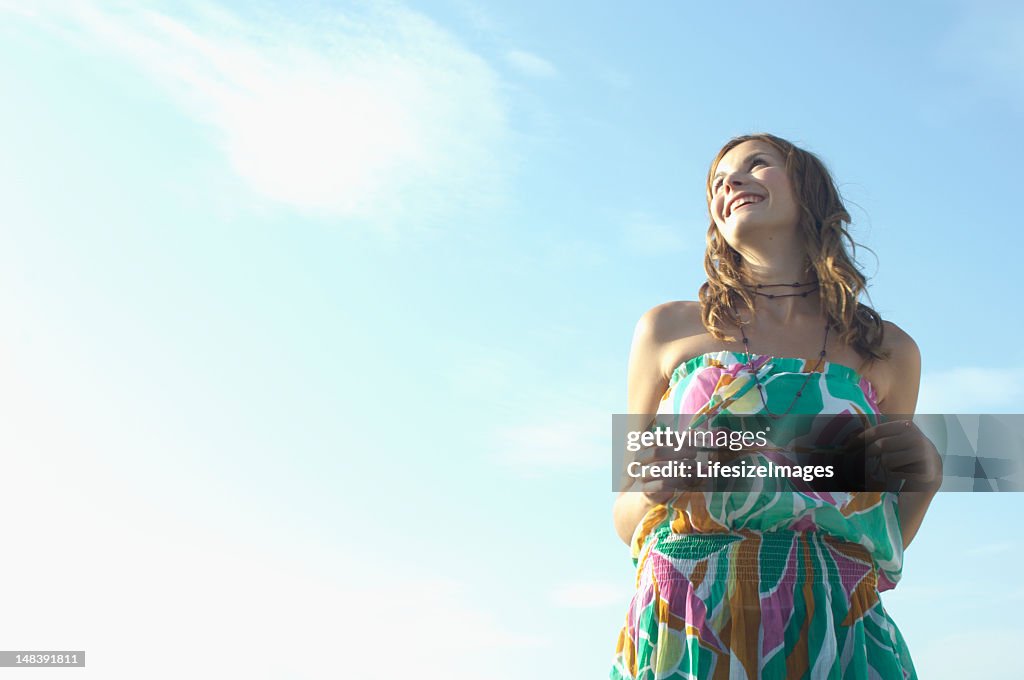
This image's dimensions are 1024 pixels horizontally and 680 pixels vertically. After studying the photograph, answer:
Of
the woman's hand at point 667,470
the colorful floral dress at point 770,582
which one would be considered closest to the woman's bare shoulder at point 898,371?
the colorful floral dress at point 770,582

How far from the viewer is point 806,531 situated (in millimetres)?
3184

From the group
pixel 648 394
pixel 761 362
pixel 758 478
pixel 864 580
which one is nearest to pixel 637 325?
pixel 648 394

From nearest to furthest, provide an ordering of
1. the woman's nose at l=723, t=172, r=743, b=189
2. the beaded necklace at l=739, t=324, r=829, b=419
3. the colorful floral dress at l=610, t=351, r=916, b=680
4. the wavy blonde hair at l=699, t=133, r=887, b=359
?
1. the colorful floral dress at l=610, t=351, r=916, b=680
2. the beaded necklace at l=739, t=324, r=829, b=419
3. the wavy blonde hair at l=699, t=133, r=887, b=359
4. the woman's nose at l=723, t=172, r=743, b=189

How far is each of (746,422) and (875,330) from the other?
693 millimetres

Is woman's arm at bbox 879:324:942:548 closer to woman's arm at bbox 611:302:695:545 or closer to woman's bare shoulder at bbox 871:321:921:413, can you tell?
woman's bare shoulder at bbox 871:321:921:413

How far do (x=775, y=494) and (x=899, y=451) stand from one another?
0.38m

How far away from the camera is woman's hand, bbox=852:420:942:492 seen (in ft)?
10.3

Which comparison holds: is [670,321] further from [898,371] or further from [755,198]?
[898,371]

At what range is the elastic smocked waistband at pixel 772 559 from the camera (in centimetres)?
315

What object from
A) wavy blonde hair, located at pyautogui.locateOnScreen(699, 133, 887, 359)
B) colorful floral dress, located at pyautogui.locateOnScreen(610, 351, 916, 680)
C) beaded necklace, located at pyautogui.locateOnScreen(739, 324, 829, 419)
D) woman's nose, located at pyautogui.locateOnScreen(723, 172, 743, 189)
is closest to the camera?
colorful floral dress, located at pyautogui.locateOnScreen(610, 351, 916, 680)

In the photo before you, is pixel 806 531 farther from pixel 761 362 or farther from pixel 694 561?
pixel 761 362

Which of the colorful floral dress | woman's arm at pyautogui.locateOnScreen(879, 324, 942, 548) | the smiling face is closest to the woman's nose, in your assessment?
the smiling face

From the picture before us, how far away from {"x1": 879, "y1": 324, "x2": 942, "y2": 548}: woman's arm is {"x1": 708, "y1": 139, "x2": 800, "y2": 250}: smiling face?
0.54 meters

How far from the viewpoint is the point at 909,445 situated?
312cm
